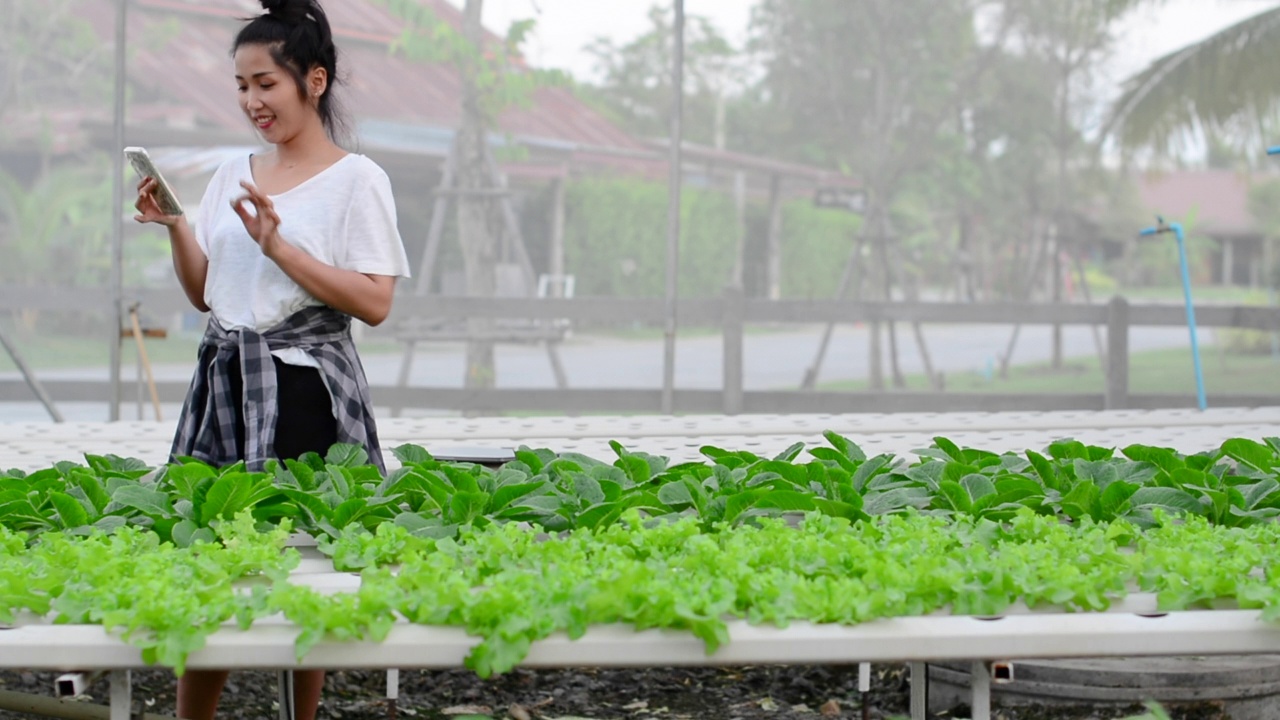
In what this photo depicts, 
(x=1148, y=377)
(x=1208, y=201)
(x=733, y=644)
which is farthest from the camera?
(x=1208, y=201)

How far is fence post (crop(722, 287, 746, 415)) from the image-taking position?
5.89m

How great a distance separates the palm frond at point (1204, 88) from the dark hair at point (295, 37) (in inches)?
290

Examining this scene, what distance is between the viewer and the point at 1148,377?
10352 millimetres

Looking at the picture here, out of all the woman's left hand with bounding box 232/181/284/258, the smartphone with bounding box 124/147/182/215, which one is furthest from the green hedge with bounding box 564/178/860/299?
the woman's left hand with bounding box 232/181/284/258

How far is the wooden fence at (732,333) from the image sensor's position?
5566 mm

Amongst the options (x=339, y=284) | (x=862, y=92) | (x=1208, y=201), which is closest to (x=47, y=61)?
(x=862, y=92)

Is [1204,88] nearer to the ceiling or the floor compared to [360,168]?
nearer to the ceiling

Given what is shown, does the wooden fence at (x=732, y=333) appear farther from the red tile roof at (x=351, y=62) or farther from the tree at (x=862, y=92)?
the red tile roof at (x=351, y=62)

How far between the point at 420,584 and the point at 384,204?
0.73 metres

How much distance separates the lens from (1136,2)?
26.6ft

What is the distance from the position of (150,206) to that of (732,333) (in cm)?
435

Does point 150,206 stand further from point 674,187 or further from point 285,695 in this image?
point 674,187

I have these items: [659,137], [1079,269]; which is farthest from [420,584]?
[1079,269]

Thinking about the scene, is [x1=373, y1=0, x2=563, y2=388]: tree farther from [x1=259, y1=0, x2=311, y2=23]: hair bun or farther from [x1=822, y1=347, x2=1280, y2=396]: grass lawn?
[x1=259, y1=0, x2=311, y2=23]: hair bun
